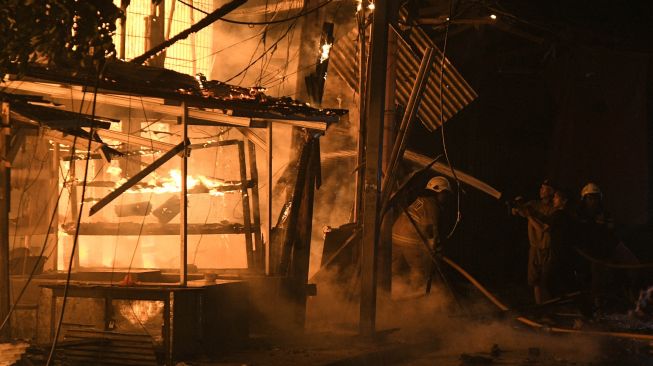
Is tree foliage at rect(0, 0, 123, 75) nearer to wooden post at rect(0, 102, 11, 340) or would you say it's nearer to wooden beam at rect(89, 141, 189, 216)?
wooden beam at rect(89, 141, 189, 216)

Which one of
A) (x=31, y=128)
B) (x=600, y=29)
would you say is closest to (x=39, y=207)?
(x=31, y=128)

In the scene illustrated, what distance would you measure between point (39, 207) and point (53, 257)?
0.77m

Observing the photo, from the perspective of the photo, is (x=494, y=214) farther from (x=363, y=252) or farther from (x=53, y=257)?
(x=53, y=257)

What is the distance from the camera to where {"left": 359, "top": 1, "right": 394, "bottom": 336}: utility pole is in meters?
10.8

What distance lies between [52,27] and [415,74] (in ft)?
30.4

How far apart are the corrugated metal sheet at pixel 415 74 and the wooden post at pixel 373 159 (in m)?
4.14

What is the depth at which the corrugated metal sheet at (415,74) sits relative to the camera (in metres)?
15.0

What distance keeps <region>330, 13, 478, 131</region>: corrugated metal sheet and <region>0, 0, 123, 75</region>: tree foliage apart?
8518mm

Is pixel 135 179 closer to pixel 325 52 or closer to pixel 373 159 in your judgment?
pixel 373 159

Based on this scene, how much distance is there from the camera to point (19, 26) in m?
6.88

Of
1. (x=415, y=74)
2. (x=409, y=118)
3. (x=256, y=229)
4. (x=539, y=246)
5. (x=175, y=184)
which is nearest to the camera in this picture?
(x=409, y=118)

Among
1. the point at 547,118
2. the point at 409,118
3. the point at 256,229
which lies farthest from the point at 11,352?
the point at 547,118

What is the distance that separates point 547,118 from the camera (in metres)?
18.5

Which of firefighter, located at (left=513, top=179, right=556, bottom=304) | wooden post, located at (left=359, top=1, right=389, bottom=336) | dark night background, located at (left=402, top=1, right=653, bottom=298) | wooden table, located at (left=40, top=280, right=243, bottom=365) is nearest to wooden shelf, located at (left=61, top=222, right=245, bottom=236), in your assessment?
wooden table, located at (left=40, top=280, right=243, bottom=365)
